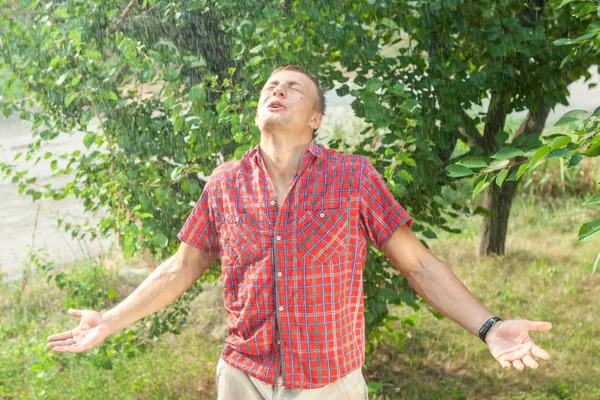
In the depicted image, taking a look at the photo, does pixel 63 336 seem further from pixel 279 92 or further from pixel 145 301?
pixel 279 92

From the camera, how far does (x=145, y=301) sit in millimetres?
2338

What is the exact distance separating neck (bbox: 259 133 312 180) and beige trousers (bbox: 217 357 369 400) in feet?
1.86

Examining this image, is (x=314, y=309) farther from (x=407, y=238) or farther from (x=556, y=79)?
(x=556, y=79)

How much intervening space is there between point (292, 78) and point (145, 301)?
80cm

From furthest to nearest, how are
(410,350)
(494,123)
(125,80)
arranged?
(494,123), (410,350), (125,80)

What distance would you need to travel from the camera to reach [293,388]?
6.89 ft

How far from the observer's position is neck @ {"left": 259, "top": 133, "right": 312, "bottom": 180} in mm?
2227

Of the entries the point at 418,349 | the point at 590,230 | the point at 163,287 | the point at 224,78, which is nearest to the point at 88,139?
the point at 224,78

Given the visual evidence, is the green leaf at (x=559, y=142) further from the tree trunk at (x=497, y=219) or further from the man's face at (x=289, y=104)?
the tree trunk at (x=497, y=219)

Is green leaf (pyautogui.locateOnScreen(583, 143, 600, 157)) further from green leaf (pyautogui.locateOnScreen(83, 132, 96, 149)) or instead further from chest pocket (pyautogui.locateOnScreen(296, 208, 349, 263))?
green leaf (pyautogui.locateOnScreen(83, 132, 96, 149))

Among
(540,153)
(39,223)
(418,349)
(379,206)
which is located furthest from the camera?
(39,223)

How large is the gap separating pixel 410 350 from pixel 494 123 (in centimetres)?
157

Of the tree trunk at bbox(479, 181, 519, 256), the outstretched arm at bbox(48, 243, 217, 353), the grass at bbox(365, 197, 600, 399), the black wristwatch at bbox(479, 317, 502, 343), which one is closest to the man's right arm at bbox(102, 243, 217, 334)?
the outstretched arm at bbox(48, 243, 217, 353)

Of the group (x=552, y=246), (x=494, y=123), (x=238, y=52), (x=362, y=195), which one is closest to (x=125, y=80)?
(x=238, y=52)
